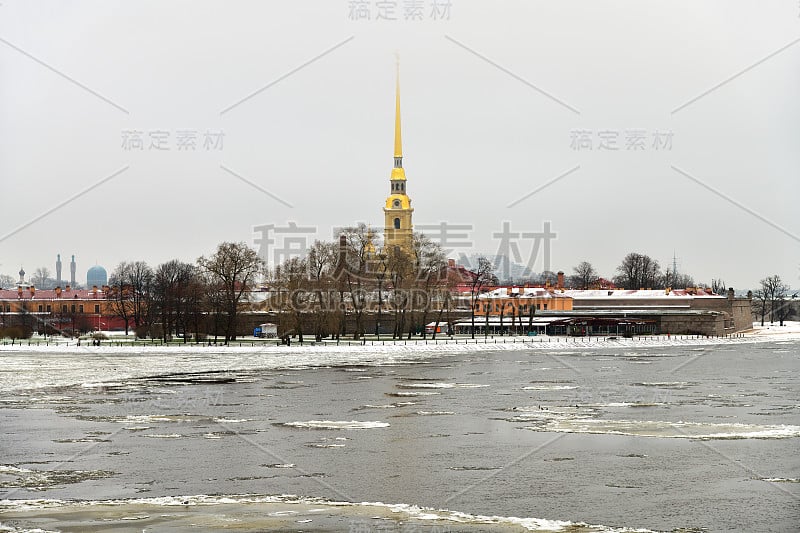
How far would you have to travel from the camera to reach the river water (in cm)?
1733

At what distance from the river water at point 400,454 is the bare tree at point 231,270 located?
47443 millimetres

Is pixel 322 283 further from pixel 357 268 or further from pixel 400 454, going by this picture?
pixel 400 454

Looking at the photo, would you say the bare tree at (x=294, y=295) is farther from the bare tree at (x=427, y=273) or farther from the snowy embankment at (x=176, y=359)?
the bare tree at (x=427, y=273)

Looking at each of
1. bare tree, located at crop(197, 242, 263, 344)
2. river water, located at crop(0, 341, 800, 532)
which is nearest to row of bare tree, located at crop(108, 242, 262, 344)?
bare tree, located at crop(197, 242, 263, 344)

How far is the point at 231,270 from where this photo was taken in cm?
9625

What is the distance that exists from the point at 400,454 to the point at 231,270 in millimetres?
73862

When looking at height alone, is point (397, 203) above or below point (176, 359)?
above

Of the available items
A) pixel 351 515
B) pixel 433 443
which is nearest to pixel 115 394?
pixel 433 443

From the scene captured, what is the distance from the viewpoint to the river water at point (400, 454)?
1733 centimetres

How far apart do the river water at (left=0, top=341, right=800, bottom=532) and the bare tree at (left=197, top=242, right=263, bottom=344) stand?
47443mm

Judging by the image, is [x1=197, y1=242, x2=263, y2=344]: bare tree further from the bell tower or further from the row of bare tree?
the bell tower

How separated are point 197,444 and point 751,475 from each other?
12.9m

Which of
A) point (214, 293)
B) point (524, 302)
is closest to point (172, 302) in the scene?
point (214, 293)

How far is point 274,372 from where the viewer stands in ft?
177
